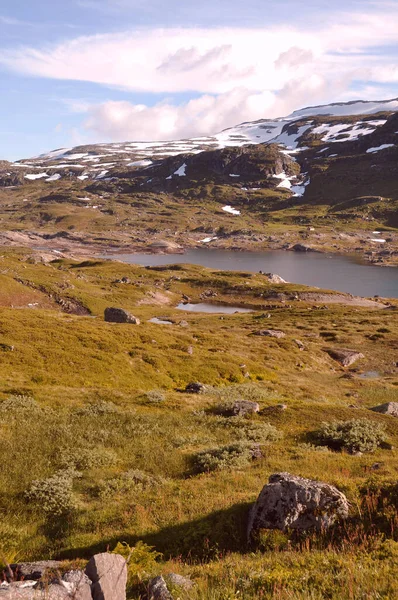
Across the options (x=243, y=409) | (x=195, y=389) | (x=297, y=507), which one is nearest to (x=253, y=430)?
(x=243, y=409)

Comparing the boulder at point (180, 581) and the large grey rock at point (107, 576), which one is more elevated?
the large grey rock at point (107, 576)

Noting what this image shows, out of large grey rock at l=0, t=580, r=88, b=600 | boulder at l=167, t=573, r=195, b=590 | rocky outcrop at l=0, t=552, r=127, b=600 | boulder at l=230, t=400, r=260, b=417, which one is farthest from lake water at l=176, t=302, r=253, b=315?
large grey rock at l=0, t=580, r=88, b=600

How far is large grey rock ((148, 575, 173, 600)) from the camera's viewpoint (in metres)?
8.62

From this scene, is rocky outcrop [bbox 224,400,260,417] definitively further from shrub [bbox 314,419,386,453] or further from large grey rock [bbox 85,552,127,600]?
large grey rock [bbox 85,552,127,600]

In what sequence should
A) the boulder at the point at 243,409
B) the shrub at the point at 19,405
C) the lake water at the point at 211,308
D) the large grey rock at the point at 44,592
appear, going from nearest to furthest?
1. the large grey rock at the point at 44,592
2. the shrub at the point at 19,405
3. the boulder at the point at 243,409
4. the lake water at the point at 211,308

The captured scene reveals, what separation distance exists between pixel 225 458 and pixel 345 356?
5728cm

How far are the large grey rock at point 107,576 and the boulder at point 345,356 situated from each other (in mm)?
65518

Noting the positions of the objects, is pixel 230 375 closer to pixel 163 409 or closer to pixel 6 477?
pixel 163 409

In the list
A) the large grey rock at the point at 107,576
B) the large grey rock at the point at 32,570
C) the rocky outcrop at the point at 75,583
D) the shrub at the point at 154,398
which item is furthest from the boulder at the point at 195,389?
the large grey rock at the point at 107,576

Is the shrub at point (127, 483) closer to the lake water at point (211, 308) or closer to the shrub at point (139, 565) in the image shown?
the shrub at point (139, 565)

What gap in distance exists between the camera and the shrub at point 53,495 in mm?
14523

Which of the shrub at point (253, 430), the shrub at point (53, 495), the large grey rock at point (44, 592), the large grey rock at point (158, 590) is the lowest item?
the shrub at point (253, 430)

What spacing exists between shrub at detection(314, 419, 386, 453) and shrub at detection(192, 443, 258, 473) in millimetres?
5569

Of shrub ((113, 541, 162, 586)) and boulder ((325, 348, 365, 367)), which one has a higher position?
shrub ((113, 541, 162, 586))
